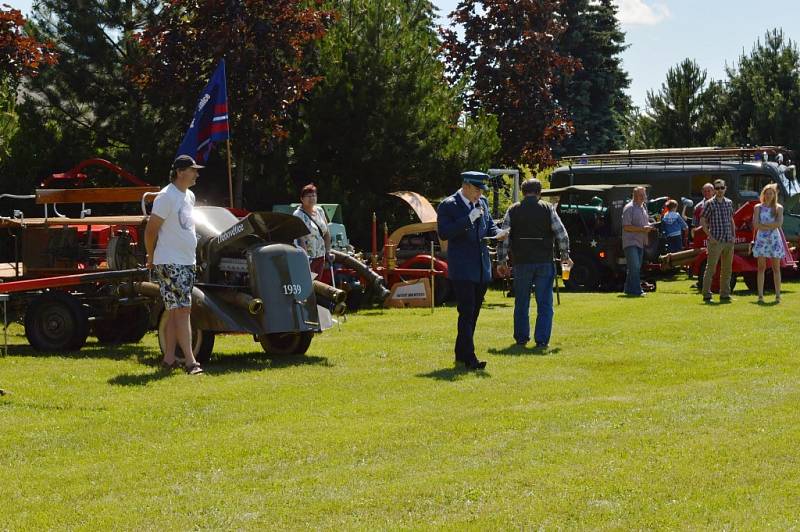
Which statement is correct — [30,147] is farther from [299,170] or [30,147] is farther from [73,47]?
[299,170]

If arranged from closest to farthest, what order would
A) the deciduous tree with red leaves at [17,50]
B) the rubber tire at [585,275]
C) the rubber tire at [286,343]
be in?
the rubber tire at [286,343] < the deciduous tree with red leaves at [17,50] < the rubber tire at [585,275]

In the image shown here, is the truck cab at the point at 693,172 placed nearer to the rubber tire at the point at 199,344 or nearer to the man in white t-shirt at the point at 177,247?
the rubber tire at the point at 199,344

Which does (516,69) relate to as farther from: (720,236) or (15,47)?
(15,47)

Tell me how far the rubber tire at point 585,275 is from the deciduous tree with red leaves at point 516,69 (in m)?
7.27

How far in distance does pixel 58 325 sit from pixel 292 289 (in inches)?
115

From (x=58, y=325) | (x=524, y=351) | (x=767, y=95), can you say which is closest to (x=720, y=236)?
(x=524, y=351)

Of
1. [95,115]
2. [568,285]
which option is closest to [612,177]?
[568,285]

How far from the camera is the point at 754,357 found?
40.2 ft

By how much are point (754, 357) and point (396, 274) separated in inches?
337

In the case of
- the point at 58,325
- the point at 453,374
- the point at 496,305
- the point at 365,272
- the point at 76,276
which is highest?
the point at 76,276

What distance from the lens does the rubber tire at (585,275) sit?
23.9 metres

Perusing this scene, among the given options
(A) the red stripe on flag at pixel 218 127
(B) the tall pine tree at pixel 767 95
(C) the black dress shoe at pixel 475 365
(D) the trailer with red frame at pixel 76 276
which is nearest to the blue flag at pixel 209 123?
(A) the red stripe on flag at pixel 218 127

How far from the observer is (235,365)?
12227mm

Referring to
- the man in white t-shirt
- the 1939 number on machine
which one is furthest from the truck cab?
the man in white t-shirt
